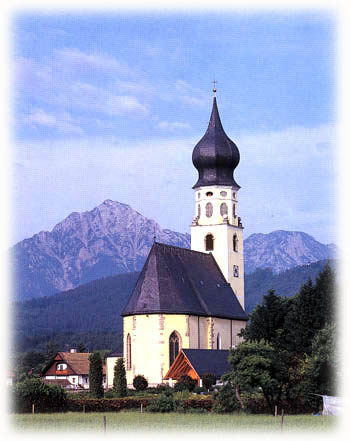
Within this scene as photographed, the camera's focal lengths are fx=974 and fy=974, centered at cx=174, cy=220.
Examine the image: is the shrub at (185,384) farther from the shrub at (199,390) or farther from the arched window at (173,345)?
the arched window at (173,345)

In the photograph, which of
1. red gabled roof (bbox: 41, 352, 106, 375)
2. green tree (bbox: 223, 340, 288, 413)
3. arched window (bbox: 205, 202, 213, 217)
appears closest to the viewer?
green tree (bbox: 223, 340, 288, 413)

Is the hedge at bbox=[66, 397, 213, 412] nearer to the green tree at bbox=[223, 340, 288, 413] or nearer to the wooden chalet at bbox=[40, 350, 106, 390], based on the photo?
the green tree at bbox=[223, 340, 288, 413]

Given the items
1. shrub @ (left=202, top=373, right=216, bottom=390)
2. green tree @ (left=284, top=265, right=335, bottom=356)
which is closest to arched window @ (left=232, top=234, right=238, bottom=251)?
shrub @ (left=202, top=373, right=216, bottom=390)

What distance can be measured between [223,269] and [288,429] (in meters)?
51.2

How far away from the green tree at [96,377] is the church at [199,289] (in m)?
7.26

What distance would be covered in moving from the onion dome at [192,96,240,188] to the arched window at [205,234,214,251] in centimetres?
485

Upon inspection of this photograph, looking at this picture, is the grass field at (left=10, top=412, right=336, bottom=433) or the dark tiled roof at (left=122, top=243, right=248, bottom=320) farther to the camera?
the dark tiled roof at (left=122, top=243, right=248, bottom=320)

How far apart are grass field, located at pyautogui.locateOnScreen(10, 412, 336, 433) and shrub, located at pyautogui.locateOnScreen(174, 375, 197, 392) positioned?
1761cm

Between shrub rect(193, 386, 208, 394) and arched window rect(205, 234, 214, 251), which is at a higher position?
arched window rect(205, 234, 214, 251)

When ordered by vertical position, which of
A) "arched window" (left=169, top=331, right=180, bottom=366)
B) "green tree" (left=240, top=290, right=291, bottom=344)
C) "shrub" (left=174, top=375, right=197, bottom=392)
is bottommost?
"shrub" (left=174, top=375, right=197, bottom=392)

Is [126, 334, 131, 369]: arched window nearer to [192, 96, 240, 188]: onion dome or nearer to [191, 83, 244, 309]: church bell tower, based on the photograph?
[191, 83, 244, 309]: church bell tower

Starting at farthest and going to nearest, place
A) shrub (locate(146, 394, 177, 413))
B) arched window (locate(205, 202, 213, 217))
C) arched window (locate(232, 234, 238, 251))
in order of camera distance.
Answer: arched window (locate(232, 234, 238, 251)), arched window (locate(205, 202, 213, 217)), shrub (locate(146, 394, 177, 413))

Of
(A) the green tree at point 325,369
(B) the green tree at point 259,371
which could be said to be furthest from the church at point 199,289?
(A) the green tree at point 325,369

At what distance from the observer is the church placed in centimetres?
7588
